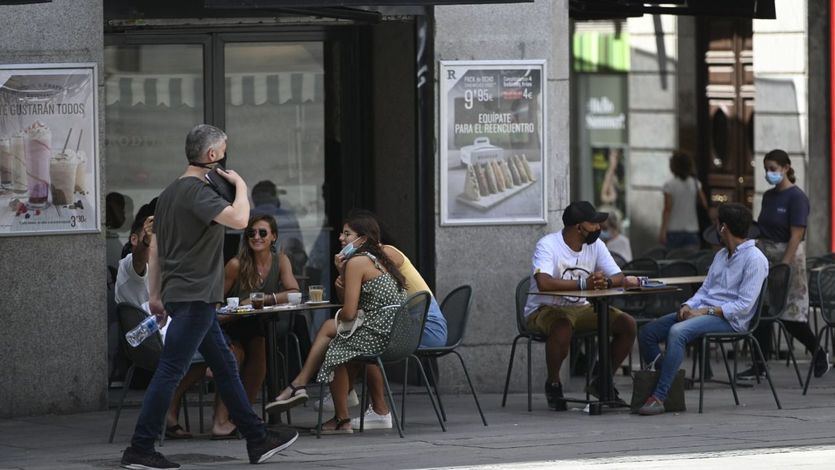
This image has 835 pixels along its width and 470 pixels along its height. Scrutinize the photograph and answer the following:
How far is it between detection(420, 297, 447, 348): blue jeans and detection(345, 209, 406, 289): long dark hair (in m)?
0.40

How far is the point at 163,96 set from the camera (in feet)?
42.4

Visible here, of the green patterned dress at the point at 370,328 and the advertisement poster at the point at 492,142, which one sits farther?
the advertisement poster at the point at 492,142

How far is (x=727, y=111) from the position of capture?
20.3m

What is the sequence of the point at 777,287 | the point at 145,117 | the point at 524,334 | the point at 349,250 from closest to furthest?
the point at 349,250, the point at 524,334, the point at 777,287, the point at 145,117

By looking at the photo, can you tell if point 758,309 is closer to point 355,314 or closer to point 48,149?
point 355,314

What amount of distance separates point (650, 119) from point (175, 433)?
40.5ft

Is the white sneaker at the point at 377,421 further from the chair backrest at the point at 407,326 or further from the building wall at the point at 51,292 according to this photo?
the building wall at the point at 51,292

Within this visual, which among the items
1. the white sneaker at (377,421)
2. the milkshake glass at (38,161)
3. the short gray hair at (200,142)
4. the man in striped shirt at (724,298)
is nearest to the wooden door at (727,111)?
the man in striped shirt at (724,298)

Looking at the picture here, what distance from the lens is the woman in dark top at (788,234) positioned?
13234 millimetres

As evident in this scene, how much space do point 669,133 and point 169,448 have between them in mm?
12350

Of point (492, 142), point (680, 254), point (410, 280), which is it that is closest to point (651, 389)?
point (410, 280)

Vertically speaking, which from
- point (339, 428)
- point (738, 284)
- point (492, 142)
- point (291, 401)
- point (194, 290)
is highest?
point (492, 142)

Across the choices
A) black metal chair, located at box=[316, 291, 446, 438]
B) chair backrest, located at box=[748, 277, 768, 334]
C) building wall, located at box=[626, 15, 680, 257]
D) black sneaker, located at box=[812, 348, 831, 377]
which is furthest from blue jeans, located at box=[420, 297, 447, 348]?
building wall, located at box=[626, 15, 680, 257]

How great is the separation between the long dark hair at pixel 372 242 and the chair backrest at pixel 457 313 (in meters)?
0.61
